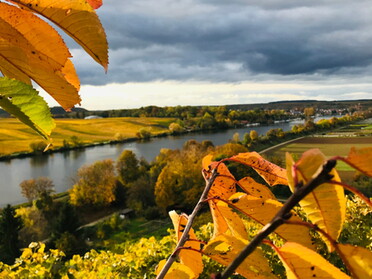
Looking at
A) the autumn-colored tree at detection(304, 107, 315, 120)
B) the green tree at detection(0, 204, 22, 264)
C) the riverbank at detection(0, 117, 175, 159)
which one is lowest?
the green tree at detection(0, 204, 22, 264)

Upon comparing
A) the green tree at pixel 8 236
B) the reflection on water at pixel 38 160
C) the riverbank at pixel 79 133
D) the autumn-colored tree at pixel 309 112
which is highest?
the autumn-colored tree at pixel 309 112

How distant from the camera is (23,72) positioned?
0.46 m

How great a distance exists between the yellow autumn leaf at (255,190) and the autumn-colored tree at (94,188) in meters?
30.1

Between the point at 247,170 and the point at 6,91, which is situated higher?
the point at 6,91

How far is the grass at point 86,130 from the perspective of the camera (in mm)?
48312

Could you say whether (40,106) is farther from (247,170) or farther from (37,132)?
(247,170)

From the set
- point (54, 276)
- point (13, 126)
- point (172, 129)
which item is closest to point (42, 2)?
point (54, 276)

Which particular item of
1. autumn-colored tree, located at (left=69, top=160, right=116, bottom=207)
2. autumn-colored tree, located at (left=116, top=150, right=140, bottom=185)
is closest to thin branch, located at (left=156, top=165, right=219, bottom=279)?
autumn-colored tree, located at (left=69, top=160, right=116, bottom=207)

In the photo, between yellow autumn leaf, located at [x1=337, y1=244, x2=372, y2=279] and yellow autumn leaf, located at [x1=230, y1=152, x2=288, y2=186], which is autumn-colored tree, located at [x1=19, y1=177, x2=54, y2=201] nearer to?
yellow autumn leaf, located at [x1=230, y1=152, x2=288, y2=186]

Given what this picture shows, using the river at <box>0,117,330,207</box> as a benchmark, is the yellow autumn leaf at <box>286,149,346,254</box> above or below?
above

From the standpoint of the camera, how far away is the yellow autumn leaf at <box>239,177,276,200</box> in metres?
0.60

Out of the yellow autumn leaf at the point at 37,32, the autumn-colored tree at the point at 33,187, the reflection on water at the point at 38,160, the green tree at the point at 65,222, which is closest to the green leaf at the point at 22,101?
the yellow autumn leaf at the point at 37,32

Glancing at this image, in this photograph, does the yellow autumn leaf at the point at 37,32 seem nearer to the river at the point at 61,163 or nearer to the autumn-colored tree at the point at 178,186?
the autumn-colored tree at the point at 178,186

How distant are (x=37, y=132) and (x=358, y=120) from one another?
80.8 metres
